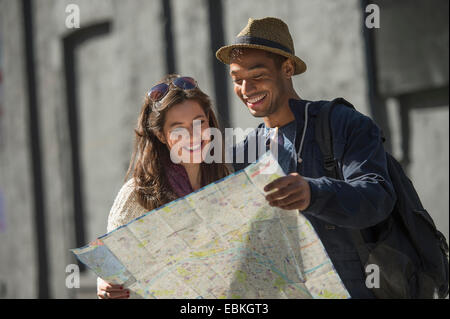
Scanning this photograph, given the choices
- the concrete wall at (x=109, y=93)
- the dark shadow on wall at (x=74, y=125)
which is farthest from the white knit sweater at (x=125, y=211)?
the dark shadow on wall at (x=74, y=125)

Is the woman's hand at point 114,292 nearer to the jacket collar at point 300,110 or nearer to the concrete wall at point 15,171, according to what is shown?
the jacket collar at point 300,110

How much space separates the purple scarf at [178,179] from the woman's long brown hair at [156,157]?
18 millimetres

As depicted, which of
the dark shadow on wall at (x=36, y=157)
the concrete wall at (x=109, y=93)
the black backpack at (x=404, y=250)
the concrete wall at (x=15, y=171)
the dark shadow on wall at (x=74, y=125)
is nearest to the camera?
the black backpack at (x=404, y=250)

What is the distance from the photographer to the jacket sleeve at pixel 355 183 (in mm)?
1718

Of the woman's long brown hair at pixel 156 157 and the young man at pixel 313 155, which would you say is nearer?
the young man at pixel 313 155

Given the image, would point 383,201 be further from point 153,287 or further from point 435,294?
point 153,287

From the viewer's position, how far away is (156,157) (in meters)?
2.31

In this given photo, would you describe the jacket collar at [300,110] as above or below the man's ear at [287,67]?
below

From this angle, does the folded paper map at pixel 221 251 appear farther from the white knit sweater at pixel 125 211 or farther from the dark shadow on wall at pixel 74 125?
the dark shadow on wall at pixel 74 125

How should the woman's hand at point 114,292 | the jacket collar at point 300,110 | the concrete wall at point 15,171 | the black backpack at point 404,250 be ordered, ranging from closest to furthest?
the woman's hand at point 114,292
the black backpack at point 404,250
the jacket collar at point 300,110
the concrete wall at point 15,171

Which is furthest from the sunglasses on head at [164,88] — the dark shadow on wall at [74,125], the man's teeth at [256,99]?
the dark shadow on wall at [74,125]

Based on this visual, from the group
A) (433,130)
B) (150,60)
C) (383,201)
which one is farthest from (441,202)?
(150,60)

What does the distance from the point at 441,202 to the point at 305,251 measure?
3.16 metres

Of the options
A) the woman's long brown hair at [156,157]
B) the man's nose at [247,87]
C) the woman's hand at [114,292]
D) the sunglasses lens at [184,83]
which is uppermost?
the sunglasses lens at [184,83]
